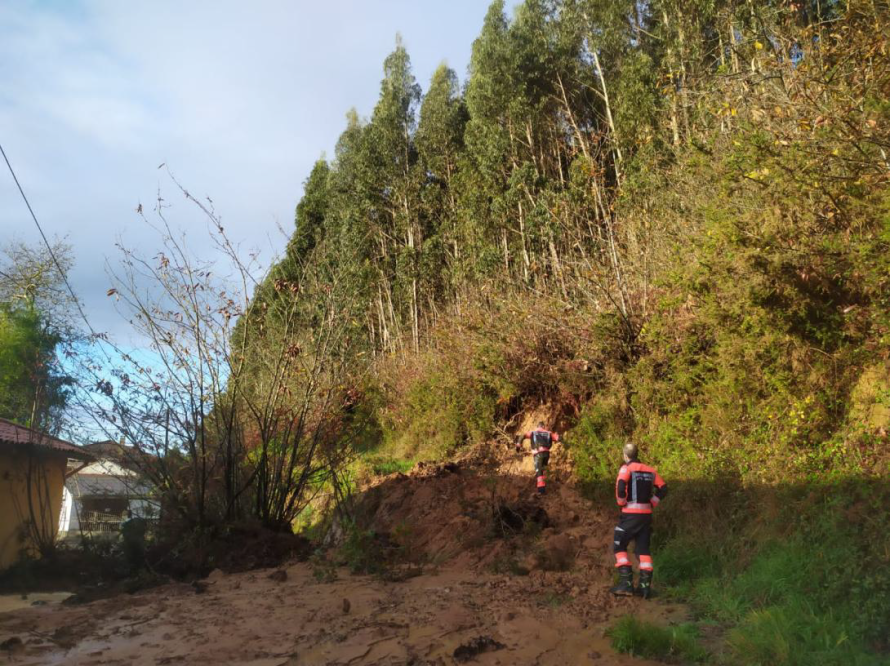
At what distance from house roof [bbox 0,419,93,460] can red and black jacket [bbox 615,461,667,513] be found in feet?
32.1

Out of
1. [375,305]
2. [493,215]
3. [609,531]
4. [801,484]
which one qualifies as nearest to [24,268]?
[375,305]

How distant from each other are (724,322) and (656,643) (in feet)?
18.0

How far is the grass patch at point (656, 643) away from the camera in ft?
17.0

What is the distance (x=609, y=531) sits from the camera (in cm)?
975

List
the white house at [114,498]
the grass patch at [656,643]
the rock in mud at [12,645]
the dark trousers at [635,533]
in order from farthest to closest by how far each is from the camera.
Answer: the white house at [114,498]
the dark trousers at [635,533]
the rock in mud at [12,645]
the grass patch at [656,643]

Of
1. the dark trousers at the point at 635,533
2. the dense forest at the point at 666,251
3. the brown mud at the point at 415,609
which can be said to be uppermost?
the dense forest at the point at 666,251

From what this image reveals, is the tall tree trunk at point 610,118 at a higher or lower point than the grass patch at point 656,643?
higher

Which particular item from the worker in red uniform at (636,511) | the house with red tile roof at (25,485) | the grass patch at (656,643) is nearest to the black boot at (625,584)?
the worker in red uniform at (636,511)

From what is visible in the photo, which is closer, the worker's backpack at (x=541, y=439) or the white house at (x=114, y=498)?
the white house at (x=114, y=498)

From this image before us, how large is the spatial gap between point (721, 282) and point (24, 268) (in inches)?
1197

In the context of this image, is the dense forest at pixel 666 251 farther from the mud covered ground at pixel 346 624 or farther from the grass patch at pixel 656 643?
the mud covered ground at pixel 346 624

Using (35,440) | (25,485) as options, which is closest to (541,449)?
(35,440)

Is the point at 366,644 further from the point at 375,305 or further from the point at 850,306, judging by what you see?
the point at 375,305

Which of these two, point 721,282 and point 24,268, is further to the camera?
point 24,268
